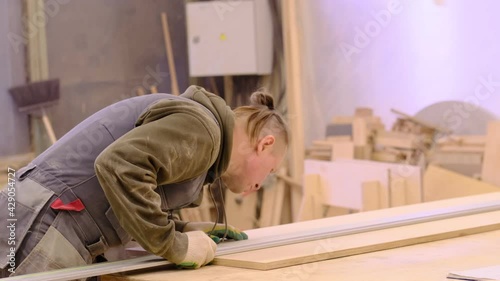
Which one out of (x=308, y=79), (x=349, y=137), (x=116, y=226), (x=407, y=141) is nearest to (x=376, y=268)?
(x=116, y=226)

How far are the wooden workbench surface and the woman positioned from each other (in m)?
0.08

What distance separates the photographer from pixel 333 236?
2.55m

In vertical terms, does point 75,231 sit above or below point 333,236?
above

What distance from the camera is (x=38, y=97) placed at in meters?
5.06

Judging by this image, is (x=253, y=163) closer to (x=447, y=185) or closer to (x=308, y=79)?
(x=447, y=185)

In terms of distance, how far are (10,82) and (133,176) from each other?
3275 mm

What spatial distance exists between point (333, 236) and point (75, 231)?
2.71 feet

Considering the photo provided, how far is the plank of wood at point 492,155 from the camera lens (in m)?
4.49

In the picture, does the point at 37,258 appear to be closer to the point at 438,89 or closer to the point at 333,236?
the point at 333,236

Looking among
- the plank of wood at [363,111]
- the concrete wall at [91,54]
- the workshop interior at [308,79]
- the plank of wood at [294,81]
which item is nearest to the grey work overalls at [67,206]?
the workshop interior at [308,79]

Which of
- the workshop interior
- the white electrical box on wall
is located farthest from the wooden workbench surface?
the white electrical box on wall

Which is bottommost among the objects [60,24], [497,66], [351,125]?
[351,125]

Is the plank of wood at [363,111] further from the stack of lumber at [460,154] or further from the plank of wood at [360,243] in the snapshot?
the plank of wood at [360,243]

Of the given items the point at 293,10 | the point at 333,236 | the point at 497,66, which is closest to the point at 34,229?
the point at 333,236
